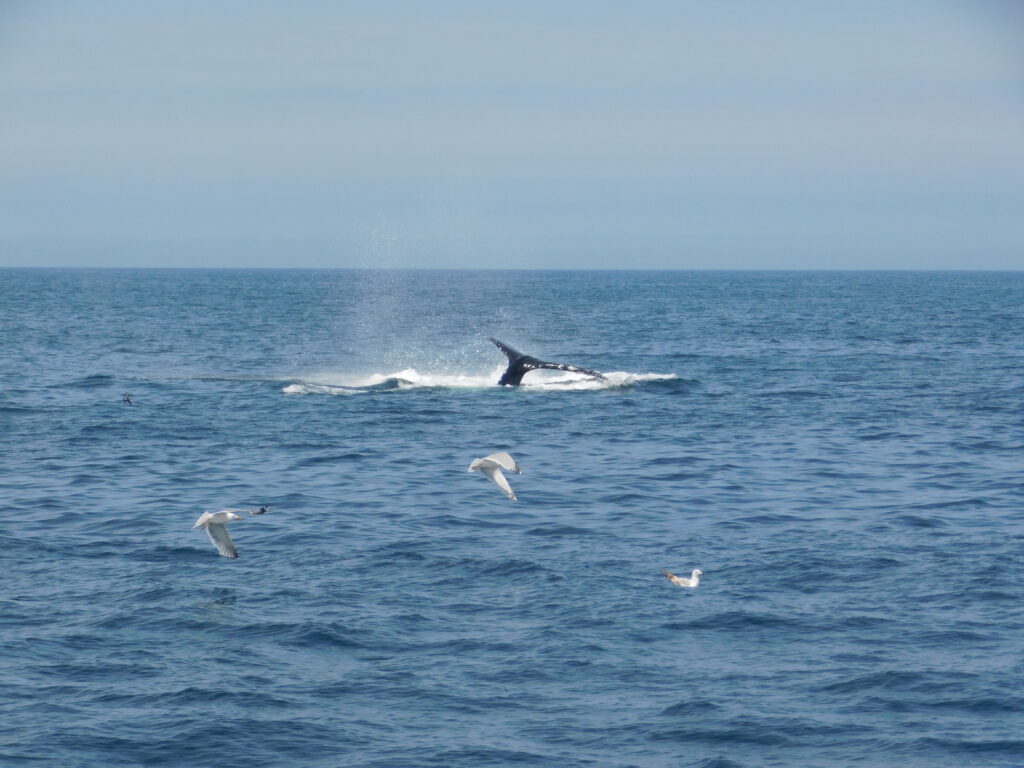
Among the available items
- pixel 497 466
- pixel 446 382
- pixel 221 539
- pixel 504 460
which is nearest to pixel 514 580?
pixel 504 460

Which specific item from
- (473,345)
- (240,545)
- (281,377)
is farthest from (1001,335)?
(240,545)

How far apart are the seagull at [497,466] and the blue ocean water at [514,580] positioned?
1.49 metres

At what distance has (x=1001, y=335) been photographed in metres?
79.6

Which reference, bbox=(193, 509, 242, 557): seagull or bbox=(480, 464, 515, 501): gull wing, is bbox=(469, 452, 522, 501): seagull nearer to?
bbox=(480, 464, 515, 501): gull wing

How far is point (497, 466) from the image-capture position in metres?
21.1

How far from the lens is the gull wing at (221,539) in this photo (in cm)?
1872

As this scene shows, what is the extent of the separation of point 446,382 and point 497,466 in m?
26.9

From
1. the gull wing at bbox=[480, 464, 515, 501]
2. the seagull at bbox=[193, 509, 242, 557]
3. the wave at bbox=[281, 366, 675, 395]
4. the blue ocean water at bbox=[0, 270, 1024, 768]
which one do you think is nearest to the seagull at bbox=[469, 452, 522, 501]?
the gull wing at bbox=[480, 464, 515, 501]

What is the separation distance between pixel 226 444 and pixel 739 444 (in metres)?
14.2

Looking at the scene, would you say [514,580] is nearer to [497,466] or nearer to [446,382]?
[497,466]

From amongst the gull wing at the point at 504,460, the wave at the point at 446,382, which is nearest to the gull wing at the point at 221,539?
the gull wing at the point at 504,460

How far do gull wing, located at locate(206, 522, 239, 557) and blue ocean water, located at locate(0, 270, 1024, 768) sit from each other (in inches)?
33.1

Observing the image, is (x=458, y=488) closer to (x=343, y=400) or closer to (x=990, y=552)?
(x=990, y=552)

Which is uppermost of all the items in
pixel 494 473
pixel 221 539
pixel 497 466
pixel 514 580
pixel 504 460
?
pixel 504 460
